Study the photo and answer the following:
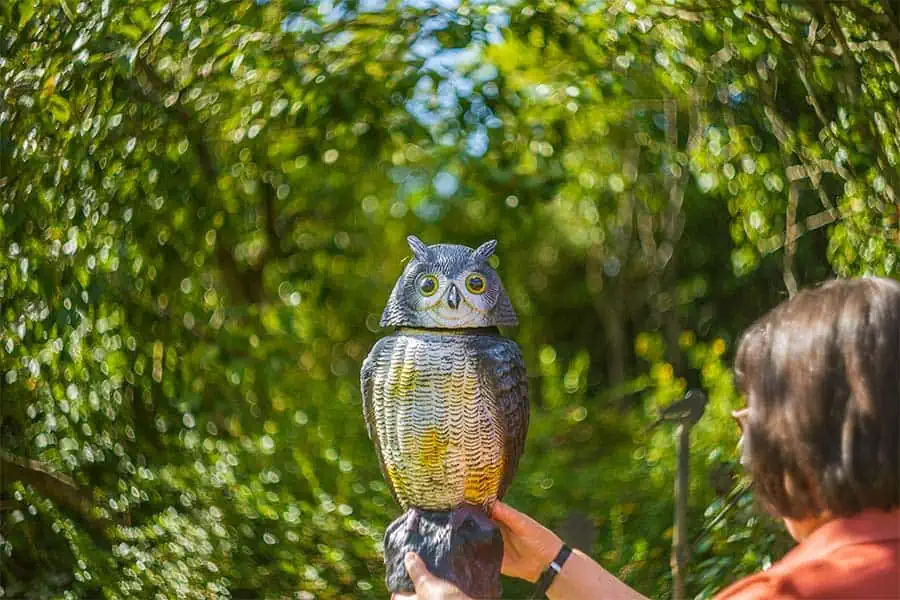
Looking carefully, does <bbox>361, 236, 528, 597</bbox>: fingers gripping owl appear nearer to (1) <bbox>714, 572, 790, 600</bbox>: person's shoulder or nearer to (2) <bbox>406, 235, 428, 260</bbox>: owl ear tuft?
(2) <bbox>406, 235, 428, 260</bbox>: owl ear tuft

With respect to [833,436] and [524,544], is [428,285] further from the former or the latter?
[833,436]

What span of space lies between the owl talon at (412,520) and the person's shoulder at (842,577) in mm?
784

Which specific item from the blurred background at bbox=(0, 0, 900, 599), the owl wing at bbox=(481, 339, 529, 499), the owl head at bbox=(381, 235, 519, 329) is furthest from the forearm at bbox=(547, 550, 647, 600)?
the blurred background at bbox=(0, 0, 900, 599)

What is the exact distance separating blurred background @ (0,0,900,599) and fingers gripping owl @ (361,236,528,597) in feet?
3.89

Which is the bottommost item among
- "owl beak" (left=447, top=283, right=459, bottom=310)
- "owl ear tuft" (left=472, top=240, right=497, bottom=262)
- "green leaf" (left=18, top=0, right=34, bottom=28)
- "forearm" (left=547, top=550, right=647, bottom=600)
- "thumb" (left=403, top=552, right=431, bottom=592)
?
"forearm" (left=547, top=550, right=647, bottom=600)

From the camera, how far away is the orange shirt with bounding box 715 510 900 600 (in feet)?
4.03

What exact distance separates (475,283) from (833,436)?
2.69ft

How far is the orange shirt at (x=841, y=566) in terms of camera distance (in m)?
1.23

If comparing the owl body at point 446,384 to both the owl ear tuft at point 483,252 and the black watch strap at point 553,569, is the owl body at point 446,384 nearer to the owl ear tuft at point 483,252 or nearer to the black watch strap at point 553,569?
the owl ear tuft at point 483,252

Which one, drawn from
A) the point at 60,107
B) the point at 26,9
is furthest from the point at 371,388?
the point at 26,9

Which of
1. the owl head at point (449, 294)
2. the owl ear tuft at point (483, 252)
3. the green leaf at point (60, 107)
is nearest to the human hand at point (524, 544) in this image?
the owl head at point (449, 294)

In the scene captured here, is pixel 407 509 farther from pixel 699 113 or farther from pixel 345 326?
pixel 345 326

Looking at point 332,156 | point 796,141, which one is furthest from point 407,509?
point 332,156

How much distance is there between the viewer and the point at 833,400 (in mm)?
1291
